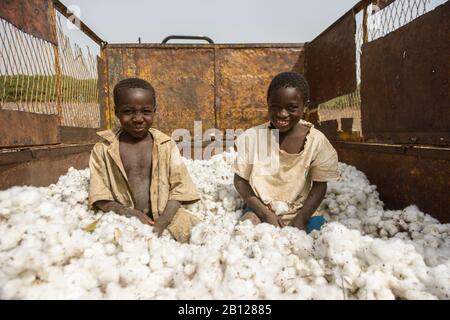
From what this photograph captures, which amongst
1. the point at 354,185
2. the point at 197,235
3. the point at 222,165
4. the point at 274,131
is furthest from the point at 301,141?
the point at 222,165

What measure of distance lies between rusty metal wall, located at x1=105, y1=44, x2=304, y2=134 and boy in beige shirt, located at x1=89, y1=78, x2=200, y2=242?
7.50 feet

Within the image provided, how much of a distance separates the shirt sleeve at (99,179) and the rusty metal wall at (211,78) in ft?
7.76

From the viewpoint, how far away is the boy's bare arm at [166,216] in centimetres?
204

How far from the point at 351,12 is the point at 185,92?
2401 mm

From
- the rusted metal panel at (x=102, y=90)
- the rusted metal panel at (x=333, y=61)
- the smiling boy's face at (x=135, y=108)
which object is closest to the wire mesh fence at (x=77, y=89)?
the rusted metal panel at (x=102, y=90)

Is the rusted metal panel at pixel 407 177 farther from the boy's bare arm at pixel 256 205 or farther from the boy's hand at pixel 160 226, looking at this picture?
the boy's hand at pixel 160 226

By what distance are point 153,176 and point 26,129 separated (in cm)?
100

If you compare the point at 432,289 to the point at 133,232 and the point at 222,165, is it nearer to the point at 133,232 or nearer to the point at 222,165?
the point at 133,232

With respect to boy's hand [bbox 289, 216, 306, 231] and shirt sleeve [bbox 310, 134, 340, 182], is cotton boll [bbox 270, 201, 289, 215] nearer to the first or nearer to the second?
boy's hand [bbox 289, 216, 306, 231]

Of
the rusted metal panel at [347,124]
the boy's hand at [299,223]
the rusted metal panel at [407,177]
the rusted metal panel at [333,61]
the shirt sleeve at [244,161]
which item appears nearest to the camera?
the rusted metal panel at [407,177]

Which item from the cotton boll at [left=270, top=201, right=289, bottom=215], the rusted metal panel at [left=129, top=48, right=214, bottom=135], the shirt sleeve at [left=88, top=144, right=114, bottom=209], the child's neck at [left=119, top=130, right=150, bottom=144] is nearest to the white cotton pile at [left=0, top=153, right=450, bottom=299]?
the shirt sleeve at [left=88, top=144, right=114, bottom=209]

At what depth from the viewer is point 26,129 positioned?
2.31 m

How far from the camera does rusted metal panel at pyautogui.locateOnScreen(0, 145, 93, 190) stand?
1995 millimetres

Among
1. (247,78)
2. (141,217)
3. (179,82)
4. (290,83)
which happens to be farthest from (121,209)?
(247,78)
